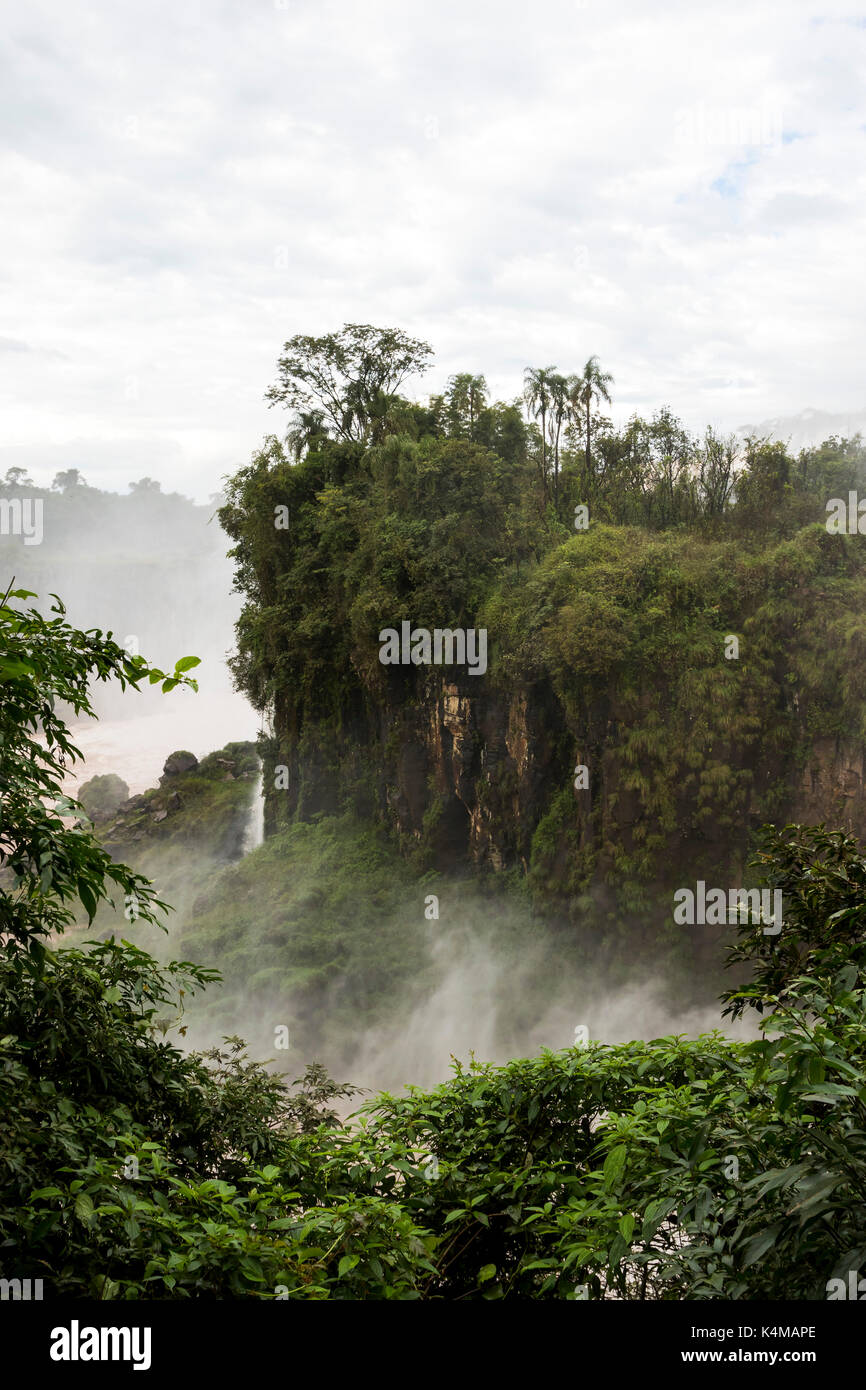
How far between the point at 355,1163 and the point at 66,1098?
1.12 meters

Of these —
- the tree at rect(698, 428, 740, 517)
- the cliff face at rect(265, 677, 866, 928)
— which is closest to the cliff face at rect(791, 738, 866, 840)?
the cliff face at rect(265, 677, 866, 928)

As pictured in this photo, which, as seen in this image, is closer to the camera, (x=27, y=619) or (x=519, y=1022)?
(x=27, y=619)

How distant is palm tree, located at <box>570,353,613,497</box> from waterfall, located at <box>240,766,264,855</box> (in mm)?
11934

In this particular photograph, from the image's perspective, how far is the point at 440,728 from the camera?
16.8 metres

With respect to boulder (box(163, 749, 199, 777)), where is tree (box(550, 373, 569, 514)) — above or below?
above

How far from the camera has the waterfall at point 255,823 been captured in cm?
2378

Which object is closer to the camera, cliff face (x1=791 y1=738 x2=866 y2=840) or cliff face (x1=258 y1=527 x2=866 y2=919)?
cliff face (x1=791 y1=738 x2=866 y2=840)

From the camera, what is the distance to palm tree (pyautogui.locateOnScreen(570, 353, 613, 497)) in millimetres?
16422

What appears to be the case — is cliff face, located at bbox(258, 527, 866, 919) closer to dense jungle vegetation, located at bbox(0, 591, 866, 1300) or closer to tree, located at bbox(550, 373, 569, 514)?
tree, located at bbox(550, 373, 569, 514)

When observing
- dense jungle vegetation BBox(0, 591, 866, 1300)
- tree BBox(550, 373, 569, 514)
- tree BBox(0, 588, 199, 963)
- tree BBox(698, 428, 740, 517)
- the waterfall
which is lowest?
the waterfall

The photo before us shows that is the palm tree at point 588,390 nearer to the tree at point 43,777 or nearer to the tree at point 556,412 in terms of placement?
the tree at point 556,412

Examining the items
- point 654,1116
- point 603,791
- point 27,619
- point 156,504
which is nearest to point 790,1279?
point 654,1116

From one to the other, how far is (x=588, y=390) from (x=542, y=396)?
838 millimetres
